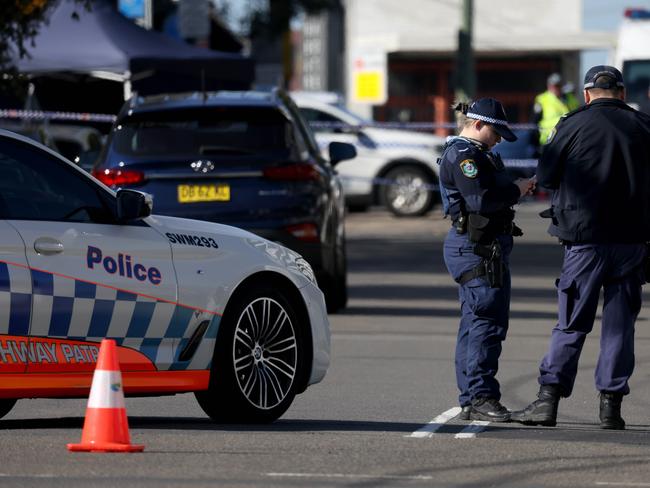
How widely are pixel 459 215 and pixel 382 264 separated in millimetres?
11553

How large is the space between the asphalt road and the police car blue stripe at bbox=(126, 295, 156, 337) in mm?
461

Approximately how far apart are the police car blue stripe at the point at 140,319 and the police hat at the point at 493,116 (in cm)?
192

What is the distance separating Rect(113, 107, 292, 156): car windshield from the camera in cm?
1371

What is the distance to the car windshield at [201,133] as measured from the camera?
45.0ft

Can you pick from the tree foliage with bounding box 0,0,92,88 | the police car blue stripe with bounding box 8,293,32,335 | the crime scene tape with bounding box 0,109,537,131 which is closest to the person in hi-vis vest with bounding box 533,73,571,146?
the crime scene tape with bounding box 0,109,537,131

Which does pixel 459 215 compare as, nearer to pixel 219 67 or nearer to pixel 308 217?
pixel 308 217

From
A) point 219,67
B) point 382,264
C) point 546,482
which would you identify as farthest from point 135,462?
point 219,67

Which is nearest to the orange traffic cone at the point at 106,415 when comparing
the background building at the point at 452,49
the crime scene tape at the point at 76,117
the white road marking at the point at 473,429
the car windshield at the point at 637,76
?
the white road marking at the point at 473,429

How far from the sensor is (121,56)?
2144cm

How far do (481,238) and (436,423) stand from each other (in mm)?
949

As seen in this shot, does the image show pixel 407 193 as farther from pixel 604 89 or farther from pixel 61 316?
pixel 61 316

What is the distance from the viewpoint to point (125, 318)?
816 cm

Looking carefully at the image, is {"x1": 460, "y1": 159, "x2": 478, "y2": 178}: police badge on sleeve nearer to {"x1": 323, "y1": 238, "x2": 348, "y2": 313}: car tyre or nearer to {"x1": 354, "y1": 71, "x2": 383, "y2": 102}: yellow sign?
{"x1": 323, "y1": 238, "x2": 348, "y2": 313}: car tyre

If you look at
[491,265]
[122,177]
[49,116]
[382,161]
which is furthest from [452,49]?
[491,265]
